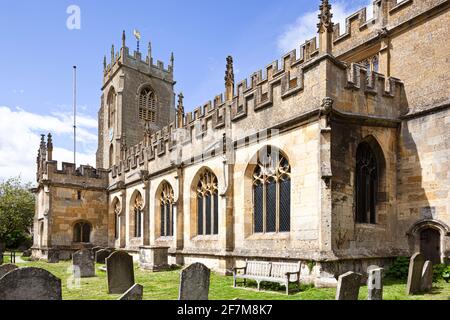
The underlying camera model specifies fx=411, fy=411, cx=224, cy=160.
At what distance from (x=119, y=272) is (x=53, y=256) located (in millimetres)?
15402

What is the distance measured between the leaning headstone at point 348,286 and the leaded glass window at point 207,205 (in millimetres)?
8641

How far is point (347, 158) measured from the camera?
11.3m

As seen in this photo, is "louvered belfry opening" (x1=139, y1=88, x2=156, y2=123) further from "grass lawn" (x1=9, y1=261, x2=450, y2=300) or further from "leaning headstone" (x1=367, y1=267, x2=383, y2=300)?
"leaning headstone" (x1=367, y1=267, x2=383, y2=300)

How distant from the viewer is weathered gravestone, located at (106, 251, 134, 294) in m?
10.2

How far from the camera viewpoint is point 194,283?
755 cm

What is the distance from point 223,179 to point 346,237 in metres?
4.92

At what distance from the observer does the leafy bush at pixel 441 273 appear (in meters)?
10.6

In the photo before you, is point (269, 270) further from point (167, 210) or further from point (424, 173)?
point (167, 210)

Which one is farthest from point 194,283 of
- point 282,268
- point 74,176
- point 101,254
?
point 74,176

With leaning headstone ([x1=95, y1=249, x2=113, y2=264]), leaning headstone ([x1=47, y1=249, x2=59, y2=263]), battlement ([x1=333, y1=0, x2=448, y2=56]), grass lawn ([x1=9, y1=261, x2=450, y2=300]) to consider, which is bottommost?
leaning headstone ([x1=47, y1=249, x2=59, y2=263])

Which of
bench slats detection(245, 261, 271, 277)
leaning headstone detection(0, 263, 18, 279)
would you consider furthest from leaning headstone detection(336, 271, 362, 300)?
leaning headstone detection(0, 263, 18, 279)

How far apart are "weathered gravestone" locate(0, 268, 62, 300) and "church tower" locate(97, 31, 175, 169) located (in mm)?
30170
